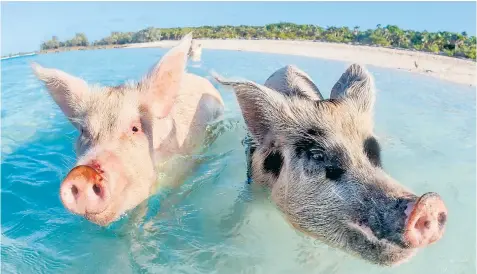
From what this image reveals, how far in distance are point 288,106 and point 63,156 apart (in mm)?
4112

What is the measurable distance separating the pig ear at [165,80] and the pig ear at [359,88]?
159cm

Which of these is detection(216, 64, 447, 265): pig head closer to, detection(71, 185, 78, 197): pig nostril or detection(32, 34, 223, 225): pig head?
detection(32, 34, 223, 225): pig head

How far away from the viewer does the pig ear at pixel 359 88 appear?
3.44 m

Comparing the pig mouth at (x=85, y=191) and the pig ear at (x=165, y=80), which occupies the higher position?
the pig ear at (x=165, y=80)

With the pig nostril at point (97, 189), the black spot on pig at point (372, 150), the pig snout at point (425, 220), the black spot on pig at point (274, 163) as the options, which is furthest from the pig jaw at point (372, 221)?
the pig nostril at point (97, 189)

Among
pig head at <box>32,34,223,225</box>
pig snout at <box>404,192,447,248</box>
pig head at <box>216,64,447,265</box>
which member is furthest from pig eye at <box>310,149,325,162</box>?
pig head at <box>32,34,223,225</box>

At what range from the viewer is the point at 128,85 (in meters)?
4.32

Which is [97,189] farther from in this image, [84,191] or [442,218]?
[442,218]

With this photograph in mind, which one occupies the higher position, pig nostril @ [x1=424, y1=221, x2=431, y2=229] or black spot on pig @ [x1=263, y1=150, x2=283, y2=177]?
pig nostril @ [x1=424, y1=221, x2=431, y2=229]

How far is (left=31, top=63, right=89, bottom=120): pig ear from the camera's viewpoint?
405 centimetres

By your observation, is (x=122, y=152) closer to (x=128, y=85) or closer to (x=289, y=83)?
(x=128, y=85)

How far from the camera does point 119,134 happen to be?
3.63 m

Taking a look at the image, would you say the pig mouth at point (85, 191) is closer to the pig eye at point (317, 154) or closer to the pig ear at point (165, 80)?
the pig ear at point (165, 80)

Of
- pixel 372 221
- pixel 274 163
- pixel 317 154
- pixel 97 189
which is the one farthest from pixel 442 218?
pixel 97 189
